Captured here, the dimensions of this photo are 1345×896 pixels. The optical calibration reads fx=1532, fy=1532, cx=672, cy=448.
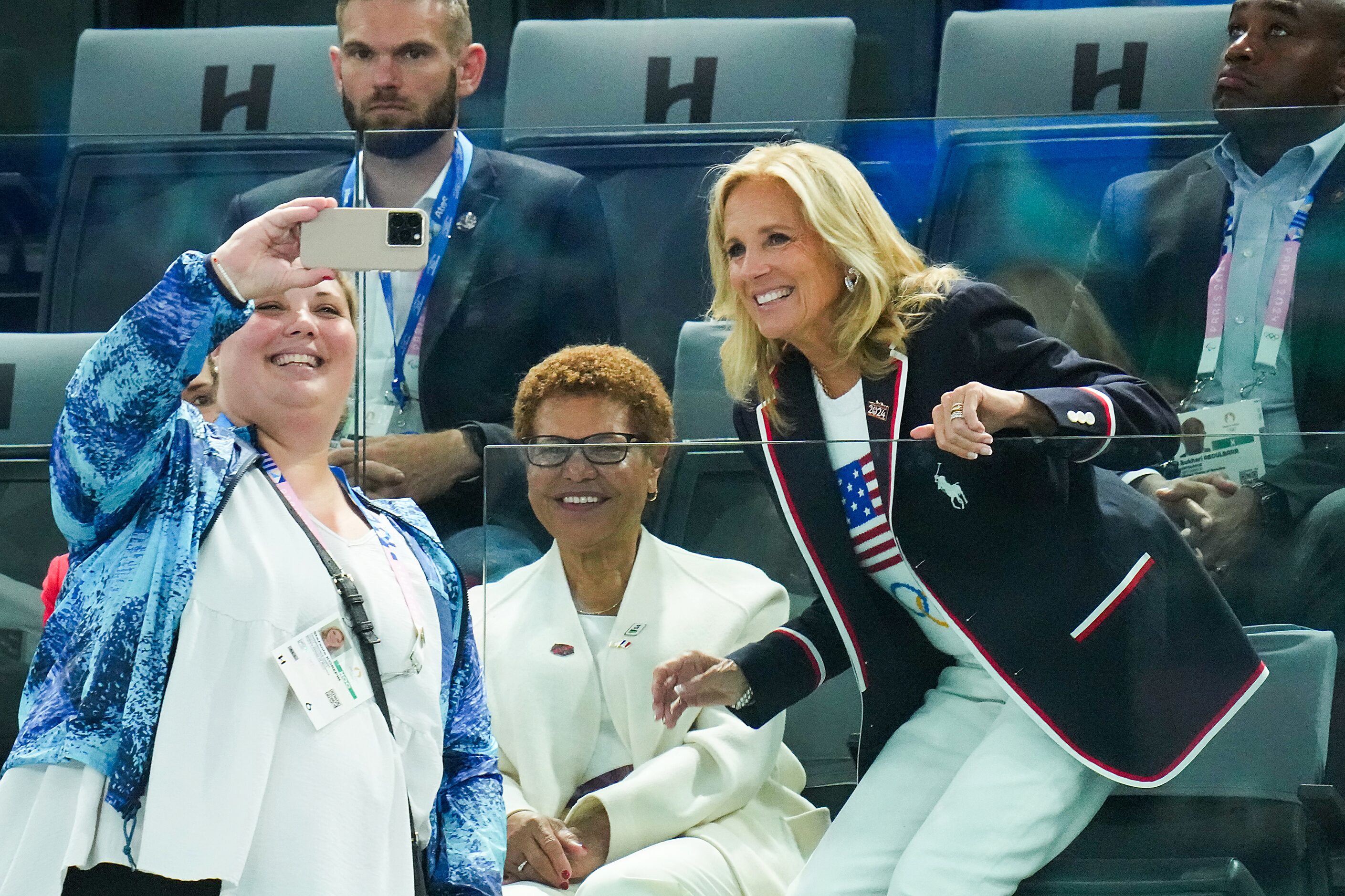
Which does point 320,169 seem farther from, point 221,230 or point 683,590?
point 683,590

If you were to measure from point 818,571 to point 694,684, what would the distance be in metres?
0.16

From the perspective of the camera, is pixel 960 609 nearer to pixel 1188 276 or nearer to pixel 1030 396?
pixel 1030 396

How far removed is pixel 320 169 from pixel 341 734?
1.02 metres

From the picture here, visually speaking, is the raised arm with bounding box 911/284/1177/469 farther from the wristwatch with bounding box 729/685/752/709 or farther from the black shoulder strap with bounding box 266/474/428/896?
the black shoulder strap with bounding box 266/474/428/896

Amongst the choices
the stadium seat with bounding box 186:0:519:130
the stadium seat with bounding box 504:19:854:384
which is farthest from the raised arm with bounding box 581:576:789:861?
the stadium seat with bounding box 186:0:519:130

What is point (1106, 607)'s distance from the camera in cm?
137

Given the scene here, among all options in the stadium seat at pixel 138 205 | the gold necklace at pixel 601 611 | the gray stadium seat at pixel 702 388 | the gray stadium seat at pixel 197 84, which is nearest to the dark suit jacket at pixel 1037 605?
the gold necklace at pixel 601 611

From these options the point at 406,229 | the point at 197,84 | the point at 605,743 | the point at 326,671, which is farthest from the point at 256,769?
the point at 197,84

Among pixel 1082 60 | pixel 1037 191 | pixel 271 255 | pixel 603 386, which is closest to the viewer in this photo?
pixel 271 255

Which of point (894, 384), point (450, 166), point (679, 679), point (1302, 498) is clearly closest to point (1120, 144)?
point (894, 384)

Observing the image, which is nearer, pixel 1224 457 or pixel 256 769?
pixel 256 769

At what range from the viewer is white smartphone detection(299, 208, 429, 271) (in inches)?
48.6

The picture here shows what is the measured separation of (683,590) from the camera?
1.43 metres

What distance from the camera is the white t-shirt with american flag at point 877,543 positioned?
4.63 feet
